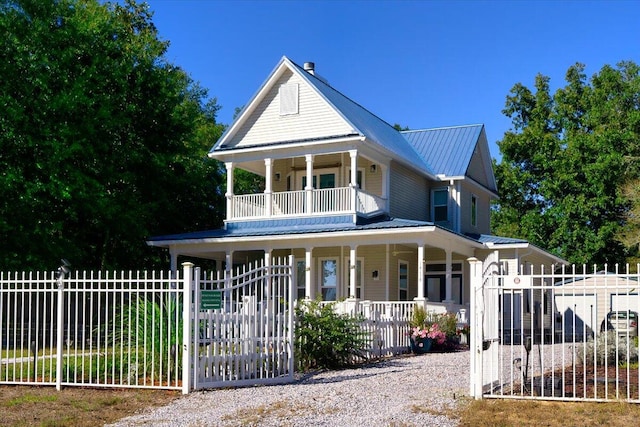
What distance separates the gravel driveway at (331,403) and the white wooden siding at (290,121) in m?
14.2

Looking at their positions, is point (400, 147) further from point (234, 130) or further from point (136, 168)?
point (136, 168)

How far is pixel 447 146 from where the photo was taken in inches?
1331

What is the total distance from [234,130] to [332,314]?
562 inches

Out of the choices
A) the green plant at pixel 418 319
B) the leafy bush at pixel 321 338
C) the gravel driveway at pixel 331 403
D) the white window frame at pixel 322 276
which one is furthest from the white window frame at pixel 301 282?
the gravel driveway at pixel 331 403

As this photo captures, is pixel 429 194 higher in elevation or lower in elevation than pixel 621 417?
higher

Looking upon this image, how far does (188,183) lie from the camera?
35500 millimetres

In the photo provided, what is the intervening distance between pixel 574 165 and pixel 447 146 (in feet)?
43.3

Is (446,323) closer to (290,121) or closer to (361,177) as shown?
(361,177)

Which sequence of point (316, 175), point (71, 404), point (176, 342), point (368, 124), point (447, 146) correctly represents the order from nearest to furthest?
point (71, 404)
point (176, 342)
point (368, 124)
point (316, 175)
point (447, 146)

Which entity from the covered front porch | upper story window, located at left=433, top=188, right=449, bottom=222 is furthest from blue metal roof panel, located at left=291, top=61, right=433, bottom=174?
the covered front porch

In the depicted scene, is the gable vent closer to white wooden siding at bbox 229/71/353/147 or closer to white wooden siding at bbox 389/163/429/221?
white wooden siding at bbox 229/71/353/147

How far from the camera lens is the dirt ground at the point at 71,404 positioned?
10.8m

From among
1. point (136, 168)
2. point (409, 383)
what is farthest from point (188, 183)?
point (409, 383)

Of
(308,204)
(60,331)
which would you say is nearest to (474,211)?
(308,204)
